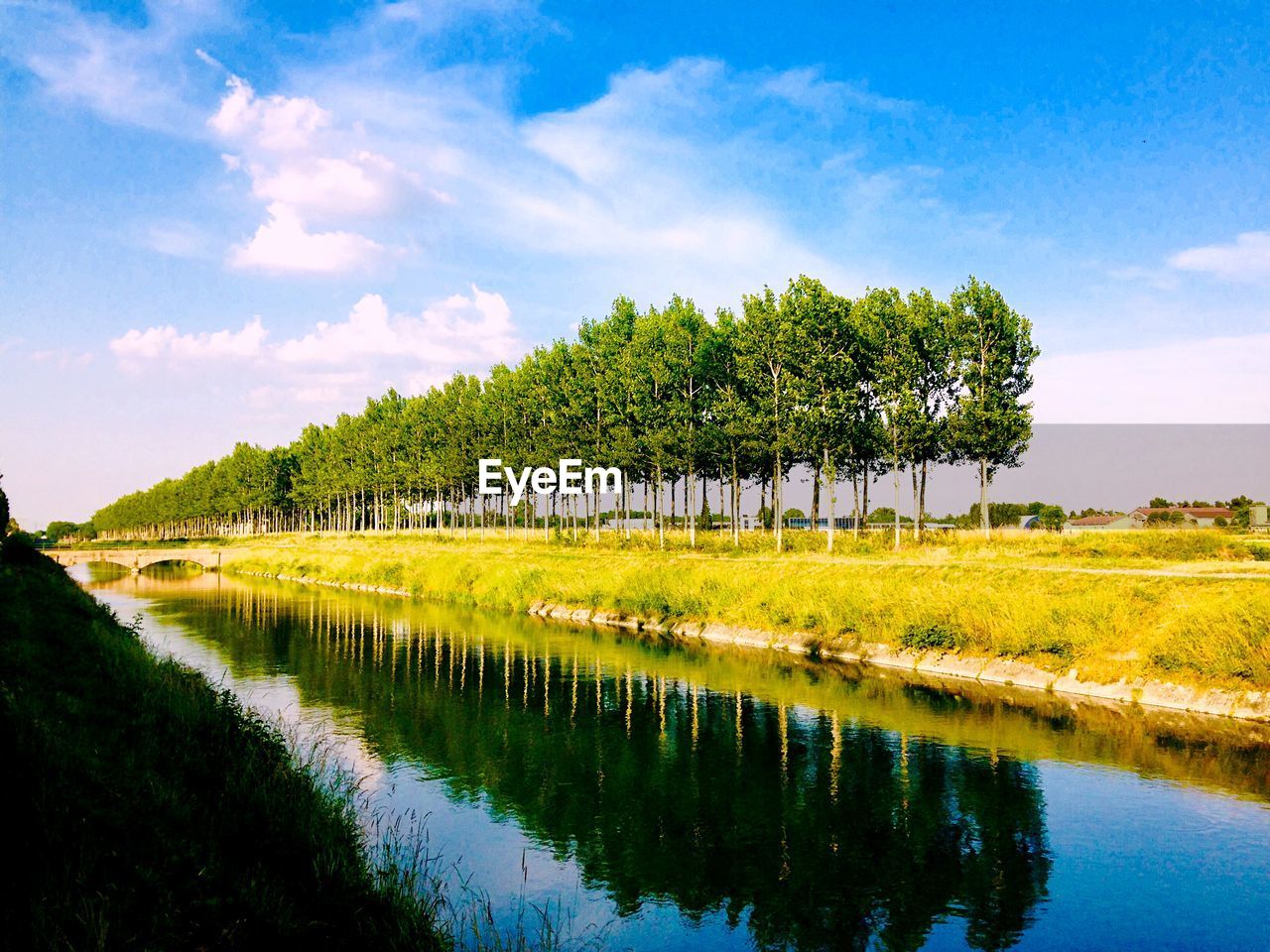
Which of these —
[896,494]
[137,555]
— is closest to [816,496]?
[896,494]

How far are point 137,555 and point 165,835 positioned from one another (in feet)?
384

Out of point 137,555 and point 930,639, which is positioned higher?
point 930,639

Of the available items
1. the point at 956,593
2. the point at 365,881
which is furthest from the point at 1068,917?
the point at 956,593

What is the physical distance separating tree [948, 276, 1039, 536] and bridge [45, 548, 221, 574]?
101398 millimetres

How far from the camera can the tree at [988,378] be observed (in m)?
61.1

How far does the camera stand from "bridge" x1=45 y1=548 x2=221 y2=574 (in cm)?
10381

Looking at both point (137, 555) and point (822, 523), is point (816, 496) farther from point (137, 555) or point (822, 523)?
point (137, 555)


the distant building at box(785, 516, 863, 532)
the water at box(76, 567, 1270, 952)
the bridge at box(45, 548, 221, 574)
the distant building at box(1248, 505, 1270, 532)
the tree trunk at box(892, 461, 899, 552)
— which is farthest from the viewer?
the bridge at box(45, 548, 221, 574)

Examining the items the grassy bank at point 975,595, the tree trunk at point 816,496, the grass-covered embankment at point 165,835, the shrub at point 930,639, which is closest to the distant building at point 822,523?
the tree trunk at point 816,496

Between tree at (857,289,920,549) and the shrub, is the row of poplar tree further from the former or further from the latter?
the shrub

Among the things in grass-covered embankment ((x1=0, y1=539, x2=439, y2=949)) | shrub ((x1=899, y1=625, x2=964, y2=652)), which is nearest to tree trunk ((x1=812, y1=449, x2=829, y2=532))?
shrub ((x1=899, y1=625, x2=964, y2=652))

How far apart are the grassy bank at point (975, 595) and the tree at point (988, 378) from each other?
10.3 meters

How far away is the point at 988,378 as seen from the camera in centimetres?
6247

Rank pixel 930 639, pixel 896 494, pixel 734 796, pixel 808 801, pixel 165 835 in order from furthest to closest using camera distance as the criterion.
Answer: pixel 896 494, pixel 930 639, pixel 734 796, pixel 808 801, pixel 165 835
